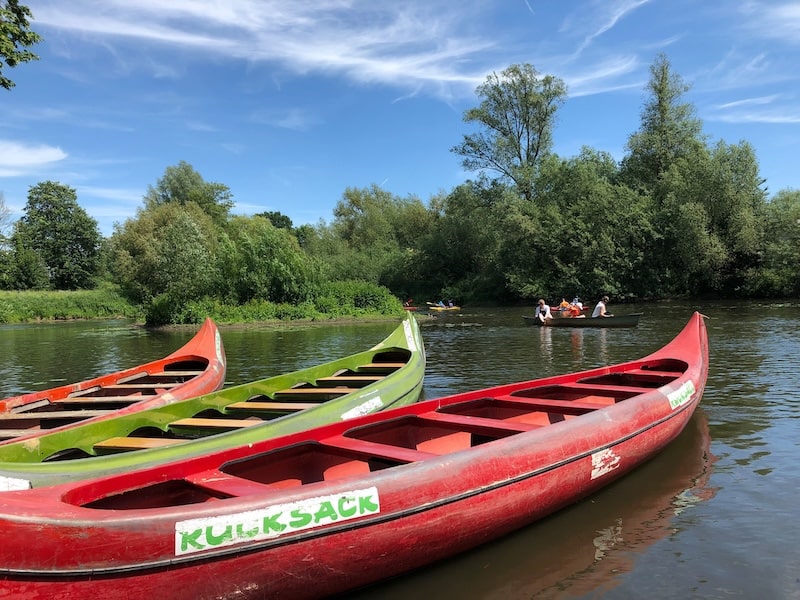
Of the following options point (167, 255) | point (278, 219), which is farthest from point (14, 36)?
point (278, 219)

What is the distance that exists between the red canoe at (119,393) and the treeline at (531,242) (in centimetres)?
2281

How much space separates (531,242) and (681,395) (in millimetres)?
40634

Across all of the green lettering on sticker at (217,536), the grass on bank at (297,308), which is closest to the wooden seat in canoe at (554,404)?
the green lettering on sticker at (217,536)

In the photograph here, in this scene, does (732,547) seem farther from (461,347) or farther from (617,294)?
(617,294)

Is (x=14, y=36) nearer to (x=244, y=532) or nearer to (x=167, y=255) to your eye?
(x=244, y=532)

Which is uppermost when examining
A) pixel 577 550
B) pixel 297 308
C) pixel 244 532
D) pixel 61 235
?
pixel 61 235

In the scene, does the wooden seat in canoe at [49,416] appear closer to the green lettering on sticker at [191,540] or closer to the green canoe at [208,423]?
the green canoe at [208,423]

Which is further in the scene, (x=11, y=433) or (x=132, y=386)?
(x=132, y=386)

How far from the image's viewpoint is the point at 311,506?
3738 millimetres

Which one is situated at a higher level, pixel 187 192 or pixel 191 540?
pixel 187 192

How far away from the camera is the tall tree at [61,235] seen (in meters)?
69.2

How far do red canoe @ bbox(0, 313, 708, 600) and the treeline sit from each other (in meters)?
30.2

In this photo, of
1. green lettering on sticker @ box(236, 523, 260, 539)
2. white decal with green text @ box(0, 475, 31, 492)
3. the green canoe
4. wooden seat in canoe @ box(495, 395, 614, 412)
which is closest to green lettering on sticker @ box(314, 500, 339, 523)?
green lettering on sticker @ box(236, 523, 260, 539)

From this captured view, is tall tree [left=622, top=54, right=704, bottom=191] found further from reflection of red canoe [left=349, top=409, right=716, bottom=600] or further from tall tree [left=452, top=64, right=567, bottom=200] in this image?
reflection of red canoe [left=349, top=409, right=716, bottom=600]
